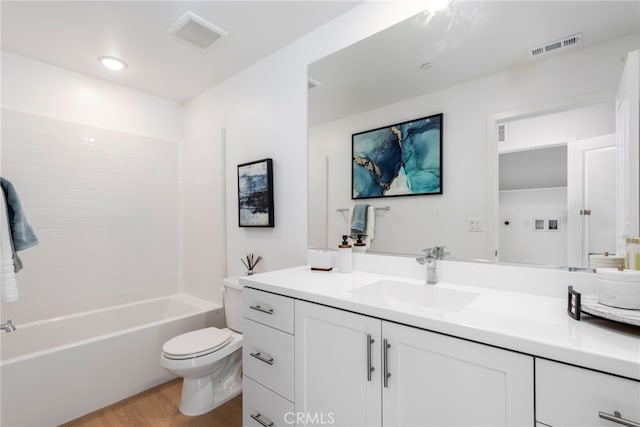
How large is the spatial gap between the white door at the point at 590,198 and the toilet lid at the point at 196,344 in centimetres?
184

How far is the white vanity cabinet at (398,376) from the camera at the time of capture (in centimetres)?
79

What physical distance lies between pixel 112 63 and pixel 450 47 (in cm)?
236

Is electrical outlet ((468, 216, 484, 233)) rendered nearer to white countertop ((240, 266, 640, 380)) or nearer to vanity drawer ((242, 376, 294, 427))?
white countertop ((240, 266, 640, 380))

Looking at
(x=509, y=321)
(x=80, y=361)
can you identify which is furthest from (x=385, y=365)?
(x=80, y=361)

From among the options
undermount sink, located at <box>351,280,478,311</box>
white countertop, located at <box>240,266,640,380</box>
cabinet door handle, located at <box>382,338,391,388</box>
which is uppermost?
white countertop, located at <box>240,266,640,380</box>

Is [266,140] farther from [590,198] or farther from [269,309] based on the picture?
[590,198]

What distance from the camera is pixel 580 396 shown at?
2.27 ft

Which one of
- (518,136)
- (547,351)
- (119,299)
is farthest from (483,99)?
(119,299)

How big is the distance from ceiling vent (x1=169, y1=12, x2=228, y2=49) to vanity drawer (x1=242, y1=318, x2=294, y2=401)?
1704mm

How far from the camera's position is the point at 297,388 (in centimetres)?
125

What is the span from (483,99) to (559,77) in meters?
0.27

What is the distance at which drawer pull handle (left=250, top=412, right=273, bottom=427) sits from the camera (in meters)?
1.37

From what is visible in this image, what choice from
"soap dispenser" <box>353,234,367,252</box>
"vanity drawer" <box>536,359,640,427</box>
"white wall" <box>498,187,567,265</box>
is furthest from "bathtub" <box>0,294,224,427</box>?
"vanity drawer" <box>536,359,640,427</box>

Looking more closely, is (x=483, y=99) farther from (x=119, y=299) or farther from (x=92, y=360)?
(x=119, y=299)
